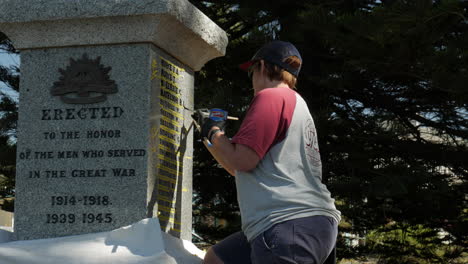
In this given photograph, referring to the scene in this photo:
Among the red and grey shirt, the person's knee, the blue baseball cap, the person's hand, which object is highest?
the blue baseball cap

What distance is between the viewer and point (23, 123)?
4.07m

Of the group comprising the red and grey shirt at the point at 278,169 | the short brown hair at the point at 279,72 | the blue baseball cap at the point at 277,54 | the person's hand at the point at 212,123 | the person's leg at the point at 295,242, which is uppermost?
the blue baseball cap at the point at 277,54

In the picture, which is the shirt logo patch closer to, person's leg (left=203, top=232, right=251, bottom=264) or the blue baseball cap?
the blue baseball cap

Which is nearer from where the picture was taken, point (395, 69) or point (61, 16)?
point (61, 16)

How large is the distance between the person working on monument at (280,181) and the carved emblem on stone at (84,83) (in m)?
1.17

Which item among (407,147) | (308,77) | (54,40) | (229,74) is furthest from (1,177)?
(54,40)

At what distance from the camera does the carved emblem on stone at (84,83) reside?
3.95 m

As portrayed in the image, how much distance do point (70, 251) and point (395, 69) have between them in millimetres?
4211

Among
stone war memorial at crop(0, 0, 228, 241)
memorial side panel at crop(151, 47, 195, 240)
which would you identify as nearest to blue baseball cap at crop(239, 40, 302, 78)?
stone war memorial at crop(0, 0, 228, 241)

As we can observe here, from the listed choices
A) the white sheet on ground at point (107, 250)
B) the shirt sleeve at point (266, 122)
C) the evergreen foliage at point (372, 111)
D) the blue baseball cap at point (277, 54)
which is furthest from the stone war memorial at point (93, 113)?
the evergreen foliage at point (372, 111)

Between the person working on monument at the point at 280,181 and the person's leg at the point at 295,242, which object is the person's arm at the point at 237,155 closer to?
the person working on monument at the point at 280,181

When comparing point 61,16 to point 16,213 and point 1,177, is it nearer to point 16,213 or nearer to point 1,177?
point 16,213

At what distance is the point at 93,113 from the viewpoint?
3949 millimetres

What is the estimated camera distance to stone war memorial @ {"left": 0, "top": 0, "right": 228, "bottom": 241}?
3.84 meters
